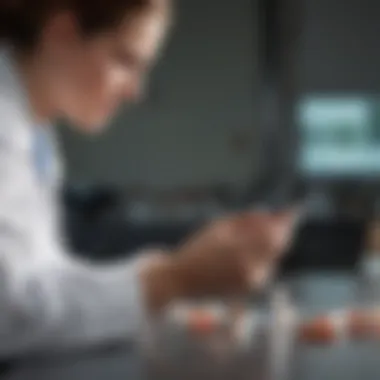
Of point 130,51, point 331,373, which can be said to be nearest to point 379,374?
point 331,373

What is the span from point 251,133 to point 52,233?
0.62m

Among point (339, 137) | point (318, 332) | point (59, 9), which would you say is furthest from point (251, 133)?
point (318, 332)

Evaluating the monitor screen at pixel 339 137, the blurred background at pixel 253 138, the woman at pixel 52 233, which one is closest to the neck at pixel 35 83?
the woman at pixel 52 233

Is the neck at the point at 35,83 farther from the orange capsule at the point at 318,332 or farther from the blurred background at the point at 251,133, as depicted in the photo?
the blurred background at the point at 251,133

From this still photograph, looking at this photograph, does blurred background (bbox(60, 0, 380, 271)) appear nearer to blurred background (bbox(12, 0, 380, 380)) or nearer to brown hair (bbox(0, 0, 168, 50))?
blurred background (bbox(12, 0, 380, 380))

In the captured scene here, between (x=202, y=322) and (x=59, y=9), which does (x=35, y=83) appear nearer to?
(x=59, y=9)

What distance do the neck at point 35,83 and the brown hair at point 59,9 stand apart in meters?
0.01

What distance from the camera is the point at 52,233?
0.75 meters

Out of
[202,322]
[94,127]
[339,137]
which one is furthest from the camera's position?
[339,137]

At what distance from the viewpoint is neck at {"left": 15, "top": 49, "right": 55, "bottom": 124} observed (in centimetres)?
70

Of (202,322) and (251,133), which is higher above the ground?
(251,133)

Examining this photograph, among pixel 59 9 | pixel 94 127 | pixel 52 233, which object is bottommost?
pixel 52 233

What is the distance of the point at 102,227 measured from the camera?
1.25 metres

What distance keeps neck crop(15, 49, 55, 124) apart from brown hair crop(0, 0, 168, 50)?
0.01 m
